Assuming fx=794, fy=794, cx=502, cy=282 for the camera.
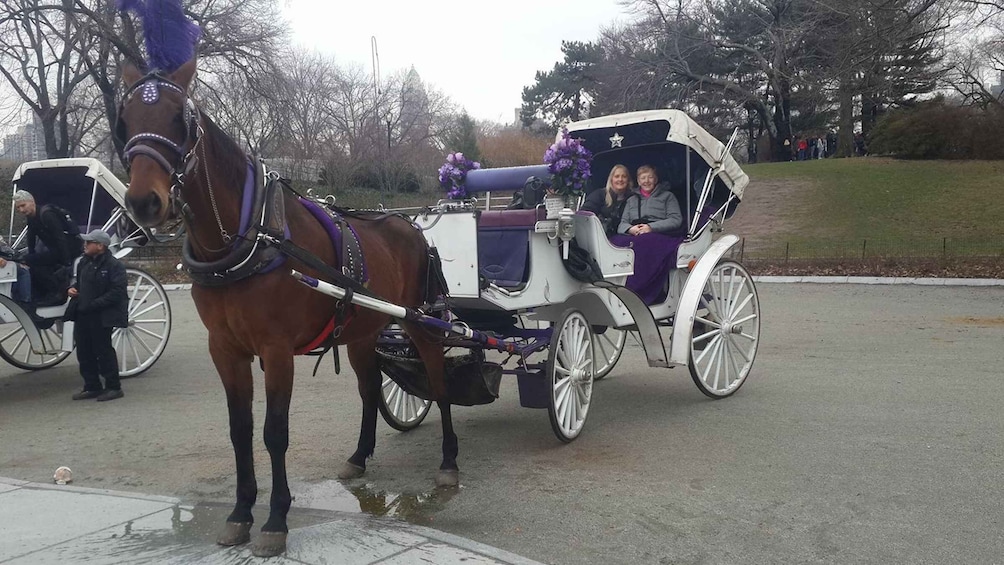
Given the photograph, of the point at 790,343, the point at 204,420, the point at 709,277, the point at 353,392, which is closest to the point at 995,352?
the point at 790,343

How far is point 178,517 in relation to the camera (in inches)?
177

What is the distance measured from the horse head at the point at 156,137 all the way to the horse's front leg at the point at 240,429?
94 cm

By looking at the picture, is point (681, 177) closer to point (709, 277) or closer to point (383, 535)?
point (709, 277)

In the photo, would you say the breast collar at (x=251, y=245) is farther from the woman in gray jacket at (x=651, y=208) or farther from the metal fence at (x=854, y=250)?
the metal fence at (x=854, y=250)

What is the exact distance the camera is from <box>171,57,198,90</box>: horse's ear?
365 centimetres

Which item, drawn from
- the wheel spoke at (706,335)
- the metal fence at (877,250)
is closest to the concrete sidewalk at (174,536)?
the wheel spoke at (706,335)

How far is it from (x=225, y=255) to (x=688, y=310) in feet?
13.4

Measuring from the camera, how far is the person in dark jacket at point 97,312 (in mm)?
8039

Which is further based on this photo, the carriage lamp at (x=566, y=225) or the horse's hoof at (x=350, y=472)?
the carriage lamp at (x=566, y=225)

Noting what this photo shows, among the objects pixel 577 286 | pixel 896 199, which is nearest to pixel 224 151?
pixel 577 286

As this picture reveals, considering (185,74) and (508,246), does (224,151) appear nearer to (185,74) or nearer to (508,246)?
(185,74)

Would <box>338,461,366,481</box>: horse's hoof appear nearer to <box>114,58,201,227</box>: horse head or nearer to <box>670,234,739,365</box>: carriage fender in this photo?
<box>114,58,201,227</box>: horse head

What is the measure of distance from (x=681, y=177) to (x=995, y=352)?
4.20 meters

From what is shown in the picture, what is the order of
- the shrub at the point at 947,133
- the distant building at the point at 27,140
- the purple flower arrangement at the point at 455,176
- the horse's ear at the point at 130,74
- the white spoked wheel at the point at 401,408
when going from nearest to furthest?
1. the horse's ear at the point at 130,74
2. the white spoked wheel at the point at 401,408
3. the purple flower arrangement at the point at 455,176
4. the distant building at the point at 27,140
5. the shrub at the point at 947,133
